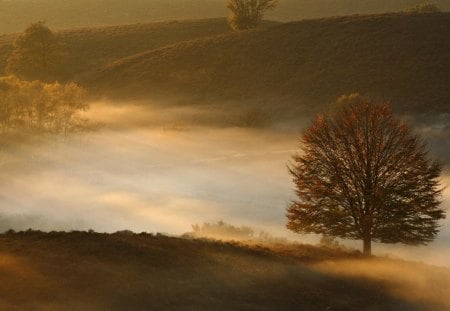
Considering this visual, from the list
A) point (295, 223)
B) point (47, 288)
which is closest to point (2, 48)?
point (295, 223)

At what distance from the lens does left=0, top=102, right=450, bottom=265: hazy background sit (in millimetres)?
58469

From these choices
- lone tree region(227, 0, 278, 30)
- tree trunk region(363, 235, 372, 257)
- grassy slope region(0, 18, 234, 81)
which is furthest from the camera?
lone tree region(227, 0, 278, 30)

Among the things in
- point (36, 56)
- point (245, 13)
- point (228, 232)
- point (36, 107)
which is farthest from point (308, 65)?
point (228, 232)

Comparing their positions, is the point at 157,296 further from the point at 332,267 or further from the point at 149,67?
the point at 149,67

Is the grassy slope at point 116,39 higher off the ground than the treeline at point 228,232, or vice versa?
the grassy slope at point 116,39

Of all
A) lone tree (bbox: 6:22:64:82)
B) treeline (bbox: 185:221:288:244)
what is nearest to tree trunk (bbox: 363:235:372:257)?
treeline (bbox: 185:221:288:244)

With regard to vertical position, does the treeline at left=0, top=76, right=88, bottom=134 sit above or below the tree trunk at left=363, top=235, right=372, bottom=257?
above

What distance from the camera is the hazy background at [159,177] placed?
5847 cm

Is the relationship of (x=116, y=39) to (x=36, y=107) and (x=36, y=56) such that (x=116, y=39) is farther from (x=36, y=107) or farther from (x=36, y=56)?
(x=36, y=107)

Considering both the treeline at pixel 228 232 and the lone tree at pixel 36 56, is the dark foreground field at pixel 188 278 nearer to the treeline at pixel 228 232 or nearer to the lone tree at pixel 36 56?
the treeline at pixel 228 232

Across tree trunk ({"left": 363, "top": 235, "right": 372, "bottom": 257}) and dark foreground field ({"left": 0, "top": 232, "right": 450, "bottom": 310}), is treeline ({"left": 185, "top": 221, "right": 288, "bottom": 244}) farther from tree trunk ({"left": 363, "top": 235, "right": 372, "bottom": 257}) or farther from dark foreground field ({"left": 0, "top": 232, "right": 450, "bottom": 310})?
dark foreground field ({"left": 0, "top": 232, "right": 450, "bottom": 310})

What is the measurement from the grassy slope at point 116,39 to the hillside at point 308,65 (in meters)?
5.95

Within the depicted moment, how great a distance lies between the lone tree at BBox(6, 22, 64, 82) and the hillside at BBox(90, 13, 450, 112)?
695cm

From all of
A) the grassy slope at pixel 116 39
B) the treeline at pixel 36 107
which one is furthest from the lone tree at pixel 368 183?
the grassy slope at pixel 116 39
